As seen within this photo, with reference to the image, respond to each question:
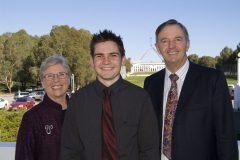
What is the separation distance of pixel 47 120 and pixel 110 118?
2.27 ft

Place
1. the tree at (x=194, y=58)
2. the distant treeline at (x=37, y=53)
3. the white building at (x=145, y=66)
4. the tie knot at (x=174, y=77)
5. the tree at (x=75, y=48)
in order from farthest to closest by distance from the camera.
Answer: the white building at (x=145, y=66), the tree at (x=194, y=58), the distant treeline at (x=37, y=53), the tree at (x=75, y=48), the tie knot at (x=174, y=77)

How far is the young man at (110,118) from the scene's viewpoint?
2.61 metres

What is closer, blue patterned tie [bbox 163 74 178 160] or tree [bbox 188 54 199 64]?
blue patterned tie [bbox 163 74 178 160]

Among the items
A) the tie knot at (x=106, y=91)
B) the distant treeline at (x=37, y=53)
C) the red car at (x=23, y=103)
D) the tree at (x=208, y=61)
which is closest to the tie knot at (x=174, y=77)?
the tie knot at (x=106, y=91)

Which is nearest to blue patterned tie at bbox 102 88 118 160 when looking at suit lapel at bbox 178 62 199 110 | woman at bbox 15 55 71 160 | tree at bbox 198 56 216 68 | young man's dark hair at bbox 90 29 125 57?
young man's dark hair at bbox 90 29 125 57

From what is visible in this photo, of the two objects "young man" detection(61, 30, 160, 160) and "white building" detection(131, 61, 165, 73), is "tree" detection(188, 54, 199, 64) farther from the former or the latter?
"young man" detection(61, 30, 160, 160)

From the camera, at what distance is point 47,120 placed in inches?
122

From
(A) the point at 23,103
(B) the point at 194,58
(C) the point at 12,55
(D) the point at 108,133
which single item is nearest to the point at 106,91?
(D) the point at 108,133

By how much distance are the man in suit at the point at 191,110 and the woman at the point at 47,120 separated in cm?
82

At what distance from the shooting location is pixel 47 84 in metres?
3.27

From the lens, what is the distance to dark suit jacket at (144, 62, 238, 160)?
3.00 metres

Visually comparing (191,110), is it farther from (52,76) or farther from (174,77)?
(52,76)

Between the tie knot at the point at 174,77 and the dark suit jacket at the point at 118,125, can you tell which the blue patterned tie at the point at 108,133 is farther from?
the tie knot at the point at 174,77

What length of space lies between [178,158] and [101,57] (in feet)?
3.51
